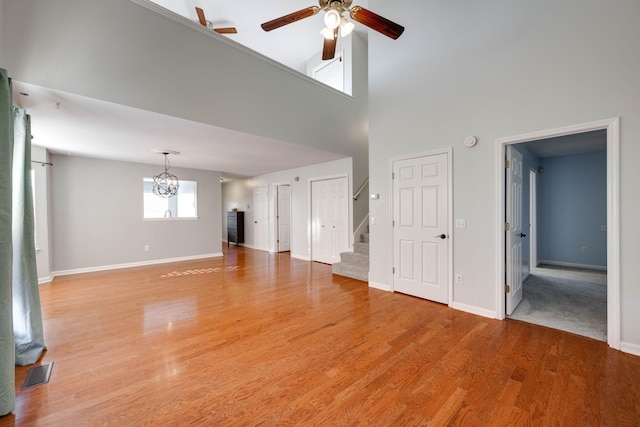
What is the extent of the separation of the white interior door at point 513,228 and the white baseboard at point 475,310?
0.67 ft

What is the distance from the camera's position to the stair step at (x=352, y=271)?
4.62 metres

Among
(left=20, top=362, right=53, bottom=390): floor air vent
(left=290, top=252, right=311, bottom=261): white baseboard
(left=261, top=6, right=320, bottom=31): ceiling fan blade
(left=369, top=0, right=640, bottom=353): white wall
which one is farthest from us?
(left=290, top=252, right=311, bottom=261): white baseboard

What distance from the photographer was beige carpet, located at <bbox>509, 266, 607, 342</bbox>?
277 cm

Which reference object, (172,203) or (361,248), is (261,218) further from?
(361,248)

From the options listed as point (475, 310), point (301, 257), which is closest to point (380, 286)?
point (475, 310)

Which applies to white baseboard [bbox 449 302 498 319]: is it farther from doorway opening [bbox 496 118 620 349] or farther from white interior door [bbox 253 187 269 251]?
white interior door [bbox 253 187 269 251]

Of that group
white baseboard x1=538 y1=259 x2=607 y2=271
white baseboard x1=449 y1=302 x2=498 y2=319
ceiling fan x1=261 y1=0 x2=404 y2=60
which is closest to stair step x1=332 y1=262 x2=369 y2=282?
white baseboard x1=449 y1=302 x2=498 y2=319

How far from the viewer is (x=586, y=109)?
2428 millimetres

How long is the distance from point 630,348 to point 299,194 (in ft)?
19.2

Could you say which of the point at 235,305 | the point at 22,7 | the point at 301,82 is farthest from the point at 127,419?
the point at 301,82

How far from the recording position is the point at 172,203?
22.2ft

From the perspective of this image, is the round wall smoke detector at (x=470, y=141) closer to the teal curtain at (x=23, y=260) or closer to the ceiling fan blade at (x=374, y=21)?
the ceiling fan blade at (x=374, y=21)

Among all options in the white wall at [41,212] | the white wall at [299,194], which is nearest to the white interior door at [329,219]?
the white wall at [299,194]

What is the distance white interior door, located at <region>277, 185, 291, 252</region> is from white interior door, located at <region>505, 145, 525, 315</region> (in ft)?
18.3
